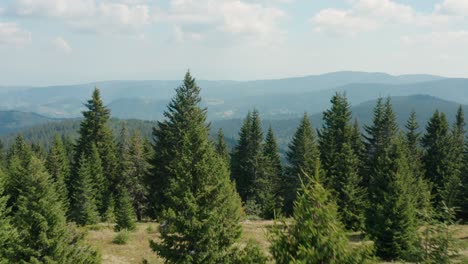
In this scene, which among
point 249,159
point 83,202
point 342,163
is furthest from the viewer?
point 249,159

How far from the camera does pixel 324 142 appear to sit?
49.5 metres

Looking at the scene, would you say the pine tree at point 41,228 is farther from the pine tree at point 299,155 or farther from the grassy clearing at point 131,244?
the pine tree at point 299,155

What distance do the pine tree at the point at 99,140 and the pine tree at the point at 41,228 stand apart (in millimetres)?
35877

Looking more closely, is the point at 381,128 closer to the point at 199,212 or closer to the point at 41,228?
the point at 199,212

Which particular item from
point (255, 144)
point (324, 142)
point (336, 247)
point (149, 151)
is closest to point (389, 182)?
point (336, 247)

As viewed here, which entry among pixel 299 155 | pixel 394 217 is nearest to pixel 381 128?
pixel 299 155

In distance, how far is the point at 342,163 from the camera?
139 feet

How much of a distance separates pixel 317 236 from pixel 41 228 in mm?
12473

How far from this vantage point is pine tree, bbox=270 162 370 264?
8.35 metres

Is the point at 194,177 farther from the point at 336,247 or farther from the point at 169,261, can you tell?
the point at 336,247

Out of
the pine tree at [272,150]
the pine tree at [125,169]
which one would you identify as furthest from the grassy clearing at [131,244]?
the pine tree at [272,150]

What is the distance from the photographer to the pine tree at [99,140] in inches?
2034

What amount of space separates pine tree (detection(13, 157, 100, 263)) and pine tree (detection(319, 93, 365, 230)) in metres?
27.0

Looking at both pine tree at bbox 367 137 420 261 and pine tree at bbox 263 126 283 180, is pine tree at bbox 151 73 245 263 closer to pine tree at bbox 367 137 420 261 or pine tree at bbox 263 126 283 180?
pine tree at bbox 367 137 420 261
